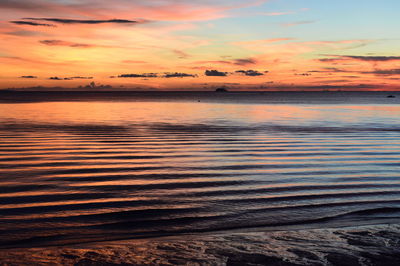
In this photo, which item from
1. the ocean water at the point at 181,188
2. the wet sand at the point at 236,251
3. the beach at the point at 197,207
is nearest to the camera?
the wet sand at the point at 236,251

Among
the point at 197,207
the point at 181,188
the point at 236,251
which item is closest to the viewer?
the point at 236,251

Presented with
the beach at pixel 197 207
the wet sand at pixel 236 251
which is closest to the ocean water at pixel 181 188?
the beach at pixel 197 207

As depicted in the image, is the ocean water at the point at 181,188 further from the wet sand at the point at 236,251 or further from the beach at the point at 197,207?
the wet sand at the point at 236,251

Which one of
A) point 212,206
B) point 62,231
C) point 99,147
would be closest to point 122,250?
point 62,231

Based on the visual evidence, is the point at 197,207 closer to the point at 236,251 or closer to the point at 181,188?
the point at 181,188

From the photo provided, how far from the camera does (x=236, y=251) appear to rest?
514 cm

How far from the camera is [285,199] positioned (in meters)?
8.00

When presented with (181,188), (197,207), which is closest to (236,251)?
(197,207)

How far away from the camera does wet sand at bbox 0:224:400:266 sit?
4805 millimetres

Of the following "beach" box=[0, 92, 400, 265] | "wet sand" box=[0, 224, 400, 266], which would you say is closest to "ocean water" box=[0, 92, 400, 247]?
"beach" box=[0, 92, 400, 265]

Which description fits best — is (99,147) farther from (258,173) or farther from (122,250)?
(122,250)

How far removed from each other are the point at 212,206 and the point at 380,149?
1080 cm

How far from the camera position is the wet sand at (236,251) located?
15.8 feet

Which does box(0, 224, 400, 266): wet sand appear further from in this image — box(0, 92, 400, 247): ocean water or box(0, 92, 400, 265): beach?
box(0, 92, 400, 247): ocean water
